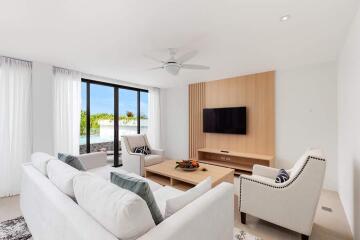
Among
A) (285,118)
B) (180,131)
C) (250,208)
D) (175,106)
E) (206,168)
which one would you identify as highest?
(175,106)

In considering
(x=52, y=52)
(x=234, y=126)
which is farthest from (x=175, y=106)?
(x=52, y=52)

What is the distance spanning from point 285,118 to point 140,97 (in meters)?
3.92

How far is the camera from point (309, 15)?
1853 millimetres

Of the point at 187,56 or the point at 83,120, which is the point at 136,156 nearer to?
the point at 83,120

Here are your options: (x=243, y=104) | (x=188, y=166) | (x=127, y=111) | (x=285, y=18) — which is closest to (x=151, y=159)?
(x=188, y=166)

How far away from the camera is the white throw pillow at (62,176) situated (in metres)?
1.39

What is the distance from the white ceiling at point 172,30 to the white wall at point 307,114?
1.12ft

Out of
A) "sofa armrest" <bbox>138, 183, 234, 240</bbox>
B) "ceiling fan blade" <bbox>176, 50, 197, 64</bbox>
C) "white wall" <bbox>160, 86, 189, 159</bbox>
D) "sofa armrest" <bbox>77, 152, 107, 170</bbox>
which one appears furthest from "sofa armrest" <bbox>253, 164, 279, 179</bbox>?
"white wall" <bbox>160, 86, 189, 159</bbox>

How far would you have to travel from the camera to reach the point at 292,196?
1839mm

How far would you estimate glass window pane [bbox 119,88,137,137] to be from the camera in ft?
16.4

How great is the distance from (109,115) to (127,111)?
58cm

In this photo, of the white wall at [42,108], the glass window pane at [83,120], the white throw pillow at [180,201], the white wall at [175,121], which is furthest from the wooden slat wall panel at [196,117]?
the white throw pillow at [180,201]

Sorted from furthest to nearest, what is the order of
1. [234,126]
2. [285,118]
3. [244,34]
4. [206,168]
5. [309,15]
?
1. [234,126]
2. [285,118]
3. [206,168]
4. [244,34]
5. [309,15]

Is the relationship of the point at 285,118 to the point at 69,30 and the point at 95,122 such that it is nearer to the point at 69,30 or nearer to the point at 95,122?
the point at 69,30
